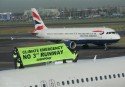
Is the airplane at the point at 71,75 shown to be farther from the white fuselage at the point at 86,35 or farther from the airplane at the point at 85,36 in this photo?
the white fuselage at the point at 86,35

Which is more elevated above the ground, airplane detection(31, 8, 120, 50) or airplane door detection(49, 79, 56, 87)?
airplane door detection(49, 79, 56, 87)

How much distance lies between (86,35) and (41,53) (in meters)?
34.7

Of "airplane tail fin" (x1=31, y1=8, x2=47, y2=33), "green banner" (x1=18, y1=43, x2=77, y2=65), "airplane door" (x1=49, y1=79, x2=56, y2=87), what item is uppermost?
"green banner" (x1=18, y1=43, x2=77, y2=65)

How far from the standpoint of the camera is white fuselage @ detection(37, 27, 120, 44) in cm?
5034

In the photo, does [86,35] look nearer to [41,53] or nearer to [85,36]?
[85,36]

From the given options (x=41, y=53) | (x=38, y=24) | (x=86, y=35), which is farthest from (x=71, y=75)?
(x=38, y=24)

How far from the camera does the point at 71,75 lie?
53.1ft

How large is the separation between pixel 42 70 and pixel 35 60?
0.98 meters

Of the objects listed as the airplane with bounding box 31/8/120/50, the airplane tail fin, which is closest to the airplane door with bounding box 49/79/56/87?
the airplane with bounding box 31/8/120/50

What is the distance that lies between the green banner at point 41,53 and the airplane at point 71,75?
0.47 meters

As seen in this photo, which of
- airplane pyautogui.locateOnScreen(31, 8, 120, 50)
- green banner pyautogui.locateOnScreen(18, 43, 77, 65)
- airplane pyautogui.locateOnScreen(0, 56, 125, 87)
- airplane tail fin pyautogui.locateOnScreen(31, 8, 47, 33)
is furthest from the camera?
airplane tail fin pyautogui.locateOnScreen(31, 8, 47, 33)

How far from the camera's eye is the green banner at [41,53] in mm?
16375

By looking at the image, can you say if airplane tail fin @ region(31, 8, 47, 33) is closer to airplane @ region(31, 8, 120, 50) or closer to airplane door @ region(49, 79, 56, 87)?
airplane @ region(31, 8, 120, 50)

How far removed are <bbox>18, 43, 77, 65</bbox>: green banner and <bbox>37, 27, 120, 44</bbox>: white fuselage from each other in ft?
109
